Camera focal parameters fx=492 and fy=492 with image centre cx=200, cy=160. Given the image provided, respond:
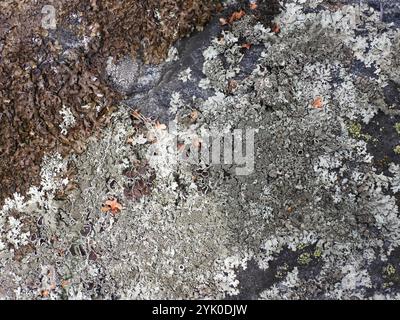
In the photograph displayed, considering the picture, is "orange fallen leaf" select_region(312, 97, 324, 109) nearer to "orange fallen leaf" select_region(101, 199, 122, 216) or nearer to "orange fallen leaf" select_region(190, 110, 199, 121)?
"orange fallen leaf" select_region(190, 110, 199, 121)

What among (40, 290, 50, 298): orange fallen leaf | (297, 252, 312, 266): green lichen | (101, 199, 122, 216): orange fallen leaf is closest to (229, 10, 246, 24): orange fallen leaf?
(101, 199, 122, 216): orange fallen leaf

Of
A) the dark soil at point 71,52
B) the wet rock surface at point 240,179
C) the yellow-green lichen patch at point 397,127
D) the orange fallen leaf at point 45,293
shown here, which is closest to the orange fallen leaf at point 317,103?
the wet rock surface at point 240,179

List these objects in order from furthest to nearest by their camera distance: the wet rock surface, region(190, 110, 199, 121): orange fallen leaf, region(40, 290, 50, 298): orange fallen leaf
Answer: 1. region(40, 290, 50, 298): orange fallen leaf
2. region(190, 110, 199, 121): orange fallen leaf
3. the wet rock surface

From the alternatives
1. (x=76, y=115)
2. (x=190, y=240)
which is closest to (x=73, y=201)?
(x=76, y=115)

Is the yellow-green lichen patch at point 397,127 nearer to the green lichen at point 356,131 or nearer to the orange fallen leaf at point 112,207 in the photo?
the green lichen at point 356,131

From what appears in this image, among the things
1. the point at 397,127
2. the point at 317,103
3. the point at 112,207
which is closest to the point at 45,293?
the point at 112,207
